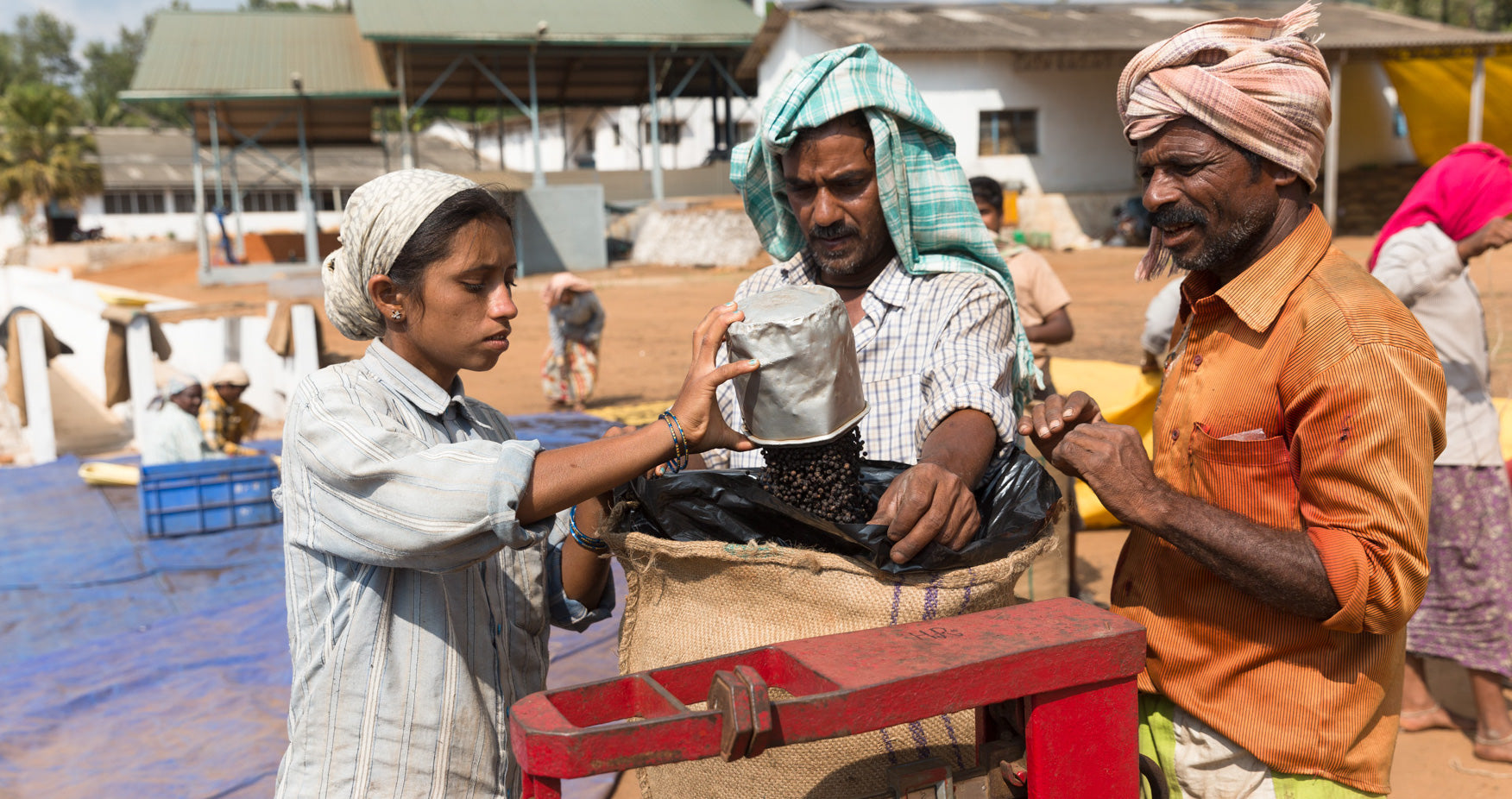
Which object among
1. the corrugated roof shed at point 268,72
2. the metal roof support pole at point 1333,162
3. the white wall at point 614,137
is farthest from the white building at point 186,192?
the metal roof support pole at point 1333,162

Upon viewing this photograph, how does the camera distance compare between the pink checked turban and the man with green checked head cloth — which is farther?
the man with green checked head cloth

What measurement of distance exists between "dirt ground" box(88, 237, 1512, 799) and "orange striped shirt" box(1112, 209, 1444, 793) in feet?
7.59

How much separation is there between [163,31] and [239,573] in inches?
848

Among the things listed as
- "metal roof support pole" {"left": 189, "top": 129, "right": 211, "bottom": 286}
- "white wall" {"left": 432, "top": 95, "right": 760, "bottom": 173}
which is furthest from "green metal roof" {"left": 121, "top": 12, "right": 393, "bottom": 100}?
"white wall" {"left": 432, "top": 95, "right": 760, "bottom": 173}

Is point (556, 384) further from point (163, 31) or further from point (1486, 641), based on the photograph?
point (163, 31)

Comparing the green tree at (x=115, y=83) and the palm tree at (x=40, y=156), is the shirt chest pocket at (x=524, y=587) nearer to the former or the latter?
the palm tree at (x=40, y=156)

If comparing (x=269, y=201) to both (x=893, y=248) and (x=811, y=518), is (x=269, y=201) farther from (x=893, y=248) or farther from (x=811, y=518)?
(x=811, y=518)

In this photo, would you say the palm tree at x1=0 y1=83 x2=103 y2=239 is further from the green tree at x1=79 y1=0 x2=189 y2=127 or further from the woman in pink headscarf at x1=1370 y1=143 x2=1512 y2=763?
the woman in pink headscarf at x1=1370 y1=143 x2=1512 y2=763

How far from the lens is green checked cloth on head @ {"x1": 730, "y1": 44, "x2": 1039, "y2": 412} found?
1.97 meters

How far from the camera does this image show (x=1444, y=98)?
811 inches

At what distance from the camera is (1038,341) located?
4926 mm

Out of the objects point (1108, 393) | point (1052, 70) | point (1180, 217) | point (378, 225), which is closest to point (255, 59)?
point (1052, 70)

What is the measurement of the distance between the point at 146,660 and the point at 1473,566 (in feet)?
16.6

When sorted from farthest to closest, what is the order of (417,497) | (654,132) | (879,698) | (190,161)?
(190,161) < (654,132) < (417,497) < (879,698)
